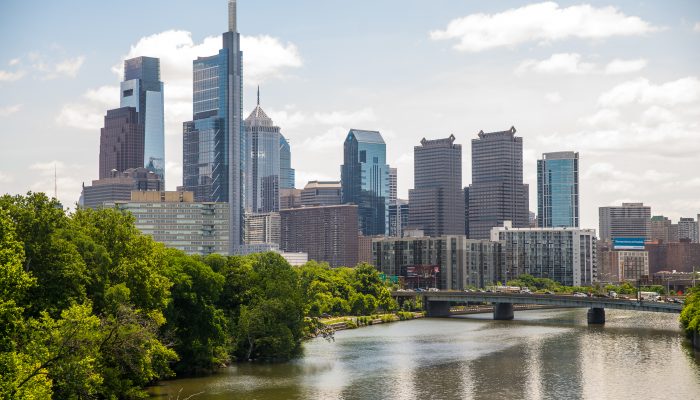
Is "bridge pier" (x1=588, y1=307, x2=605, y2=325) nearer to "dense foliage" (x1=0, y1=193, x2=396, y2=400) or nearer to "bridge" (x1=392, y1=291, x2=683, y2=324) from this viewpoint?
"bridge" (x1=392, y1=291, x2=683, y2=324)

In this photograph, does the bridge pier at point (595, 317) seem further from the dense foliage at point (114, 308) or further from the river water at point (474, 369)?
the dense foliage at point (114, 308)

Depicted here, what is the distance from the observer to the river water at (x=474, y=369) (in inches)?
3504

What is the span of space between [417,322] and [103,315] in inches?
4781

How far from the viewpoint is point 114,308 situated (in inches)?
2963

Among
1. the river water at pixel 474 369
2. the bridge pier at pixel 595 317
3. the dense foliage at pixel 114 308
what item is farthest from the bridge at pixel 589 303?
the dense foliage at pixel 114 308

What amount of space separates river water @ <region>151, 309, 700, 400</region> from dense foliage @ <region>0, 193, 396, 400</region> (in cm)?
425

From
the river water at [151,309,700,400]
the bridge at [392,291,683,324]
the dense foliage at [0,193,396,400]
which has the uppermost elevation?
the dense foliage at [0,193,396,400]

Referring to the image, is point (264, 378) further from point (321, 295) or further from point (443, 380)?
point (321, 295)

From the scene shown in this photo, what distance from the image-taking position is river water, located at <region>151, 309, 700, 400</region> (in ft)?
292

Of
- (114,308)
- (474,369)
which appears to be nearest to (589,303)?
(474,369)

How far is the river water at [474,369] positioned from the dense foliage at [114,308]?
167 inches

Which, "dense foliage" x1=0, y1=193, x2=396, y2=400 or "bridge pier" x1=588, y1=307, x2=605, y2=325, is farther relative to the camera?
"bridge pier" x1=588, y1=307, x2=605, y2=325

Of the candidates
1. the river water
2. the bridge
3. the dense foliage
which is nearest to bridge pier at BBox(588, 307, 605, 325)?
the bridge

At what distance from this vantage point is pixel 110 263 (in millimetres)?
78750
